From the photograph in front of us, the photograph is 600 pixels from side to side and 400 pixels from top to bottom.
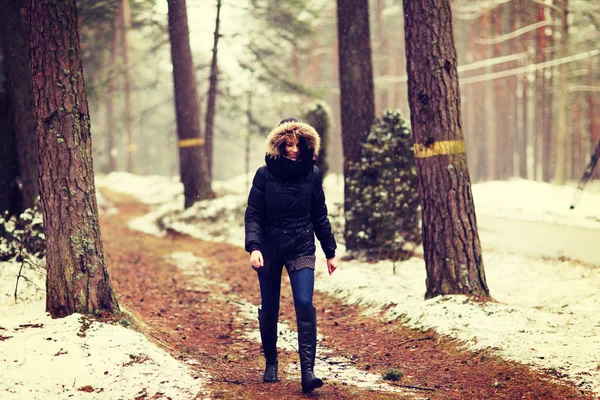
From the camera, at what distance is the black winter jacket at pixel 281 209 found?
16.8 ft

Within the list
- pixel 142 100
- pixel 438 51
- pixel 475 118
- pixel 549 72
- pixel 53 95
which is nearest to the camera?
pixel 53 95

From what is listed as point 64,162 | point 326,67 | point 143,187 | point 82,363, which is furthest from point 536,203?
point 326,67

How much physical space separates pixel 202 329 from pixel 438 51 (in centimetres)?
485

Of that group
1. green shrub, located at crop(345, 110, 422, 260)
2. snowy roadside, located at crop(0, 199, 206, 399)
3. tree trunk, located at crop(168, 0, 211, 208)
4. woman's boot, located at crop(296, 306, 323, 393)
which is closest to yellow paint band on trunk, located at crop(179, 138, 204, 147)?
tree trunk, located at crop(168, 0, 211, 208)

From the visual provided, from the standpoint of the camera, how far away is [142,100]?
191ft

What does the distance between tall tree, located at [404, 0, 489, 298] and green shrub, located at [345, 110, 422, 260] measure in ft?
10.7

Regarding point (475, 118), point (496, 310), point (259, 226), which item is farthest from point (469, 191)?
point (475, 118)

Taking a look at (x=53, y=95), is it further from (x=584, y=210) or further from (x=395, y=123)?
(x=584, y=210)

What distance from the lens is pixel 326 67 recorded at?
47.3 m

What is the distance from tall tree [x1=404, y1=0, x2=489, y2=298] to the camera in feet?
24.2

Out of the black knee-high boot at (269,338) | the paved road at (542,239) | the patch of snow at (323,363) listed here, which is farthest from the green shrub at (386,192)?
the black knee-high boot at (269,338)

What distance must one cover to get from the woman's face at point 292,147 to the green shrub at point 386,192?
19.7 ft

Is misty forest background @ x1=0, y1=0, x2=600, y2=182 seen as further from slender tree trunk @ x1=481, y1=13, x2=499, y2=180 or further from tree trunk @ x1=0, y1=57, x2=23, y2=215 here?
tree trunk @ x1=0, y1=57, x2=23, y2=215

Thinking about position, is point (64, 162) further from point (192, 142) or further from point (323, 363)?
point (192, 142)
